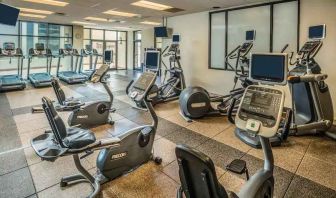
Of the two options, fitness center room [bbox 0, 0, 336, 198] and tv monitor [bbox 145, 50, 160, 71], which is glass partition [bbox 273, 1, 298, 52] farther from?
tv monitor [bbox 145, 50, 160, 71]

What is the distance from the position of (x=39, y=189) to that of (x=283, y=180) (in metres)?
2.73

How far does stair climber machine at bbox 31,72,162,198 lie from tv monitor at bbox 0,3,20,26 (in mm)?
1144

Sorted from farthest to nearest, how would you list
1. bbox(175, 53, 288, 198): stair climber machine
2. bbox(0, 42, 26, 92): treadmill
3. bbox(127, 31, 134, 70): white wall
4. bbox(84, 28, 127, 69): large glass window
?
bbox(127, 31, 134, 70): white wall
bbox(84, 28, 127, 69): large glass window
bbox(0, 42, 26, 92): treadmill
bbox(175, 53, 288, 198): stair climber machine

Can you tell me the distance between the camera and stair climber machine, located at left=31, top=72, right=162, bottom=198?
2035 mm

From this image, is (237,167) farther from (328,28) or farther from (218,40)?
(218,40)

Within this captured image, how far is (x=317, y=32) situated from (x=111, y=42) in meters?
13.7

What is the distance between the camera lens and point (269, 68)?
6.19 ft

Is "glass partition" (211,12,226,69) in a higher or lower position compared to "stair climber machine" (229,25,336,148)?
higher

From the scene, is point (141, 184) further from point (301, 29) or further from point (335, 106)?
point (301, 29)

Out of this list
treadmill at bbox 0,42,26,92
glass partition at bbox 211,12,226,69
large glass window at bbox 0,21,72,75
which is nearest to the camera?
glass partition at bbox 211,12,226,69

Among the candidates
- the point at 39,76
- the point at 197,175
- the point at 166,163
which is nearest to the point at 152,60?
the point at 166,163

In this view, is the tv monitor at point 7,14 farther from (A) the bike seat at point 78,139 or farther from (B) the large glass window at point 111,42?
(B) the large glass window at point 111,42

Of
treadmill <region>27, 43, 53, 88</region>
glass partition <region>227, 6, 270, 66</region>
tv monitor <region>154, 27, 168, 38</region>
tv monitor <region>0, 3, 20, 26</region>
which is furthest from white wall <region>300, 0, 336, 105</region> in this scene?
treadmill <region>27, 43, 53, 88</region>

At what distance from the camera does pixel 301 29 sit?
5.28 metres
